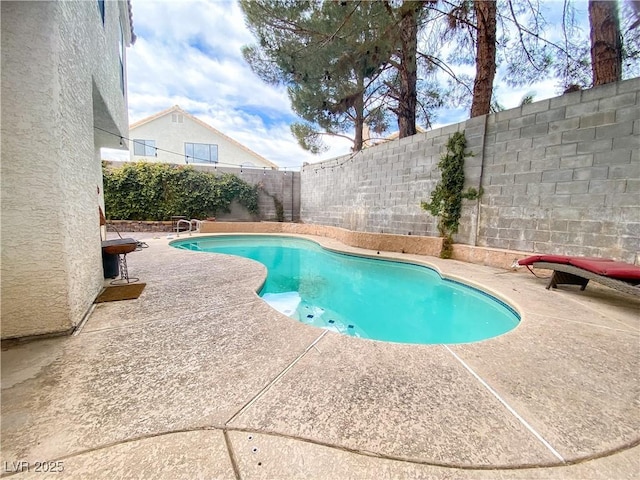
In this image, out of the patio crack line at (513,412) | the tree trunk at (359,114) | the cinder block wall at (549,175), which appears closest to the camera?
the patio crack line at (513,412)

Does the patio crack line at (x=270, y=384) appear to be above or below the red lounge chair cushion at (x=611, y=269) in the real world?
below

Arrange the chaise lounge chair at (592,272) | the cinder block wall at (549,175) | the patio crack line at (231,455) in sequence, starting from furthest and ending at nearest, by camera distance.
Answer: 1. the cinder block wall at (549,175)
2. the chaise lounge chair at (592,272)
3. the patio crack line at (231,455)

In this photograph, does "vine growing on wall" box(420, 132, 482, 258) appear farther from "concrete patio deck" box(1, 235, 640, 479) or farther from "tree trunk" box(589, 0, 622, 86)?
"concrete patio deck" box(1, 235, 640, 479)

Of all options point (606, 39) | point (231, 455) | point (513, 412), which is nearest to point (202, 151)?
point (606, 39)

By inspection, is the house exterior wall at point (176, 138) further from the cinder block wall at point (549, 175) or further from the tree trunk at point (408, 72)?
the cinder block wall at point (549, 175)

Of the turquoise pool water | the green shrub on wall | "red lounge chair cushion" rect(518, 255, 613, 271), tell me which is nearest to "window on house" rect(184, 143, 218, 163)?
the green shrub on wall

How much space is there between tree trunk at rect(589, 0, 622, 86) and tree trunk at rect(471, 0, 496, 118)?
156 cm

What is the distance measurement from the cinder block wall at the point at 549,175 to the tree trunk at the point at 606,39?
1.61 meters

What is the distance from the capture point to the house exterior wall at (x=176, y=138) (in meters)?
16.9

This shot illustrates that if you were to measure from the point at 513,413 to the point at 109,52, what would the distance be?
242 inches

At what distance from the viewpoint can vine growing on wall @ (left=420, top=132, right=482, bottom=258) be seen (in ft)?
19.2

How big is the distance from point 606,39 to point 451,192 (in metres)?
3.62

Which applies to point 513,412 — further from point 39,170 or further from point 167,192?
point 167,192

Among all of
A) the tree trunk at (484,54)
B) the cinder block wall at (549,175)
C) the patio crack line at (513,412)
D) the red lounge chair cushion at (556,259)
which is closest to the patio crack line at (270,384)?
the patio crack line at (513,412)
